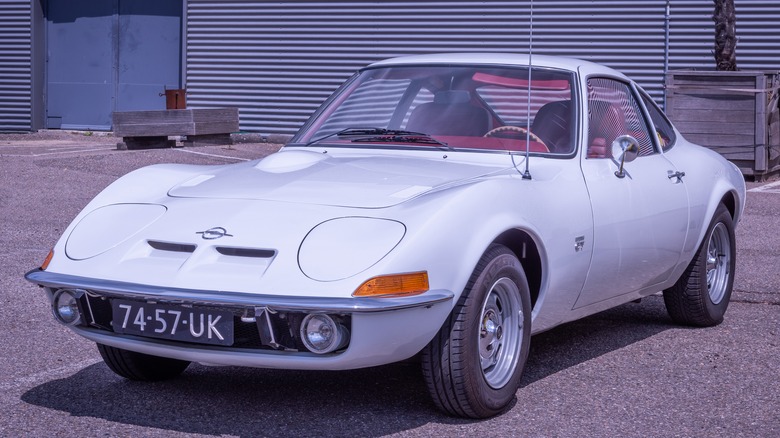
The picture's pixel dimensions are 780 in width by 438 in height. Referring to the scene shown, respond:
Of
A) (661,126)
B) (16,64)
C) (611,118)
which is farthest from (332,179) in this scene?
(16,64)

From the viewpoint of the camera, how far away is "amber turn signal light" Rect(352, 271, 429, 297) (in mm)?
3613

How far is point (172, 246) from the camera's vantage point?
3.96 m

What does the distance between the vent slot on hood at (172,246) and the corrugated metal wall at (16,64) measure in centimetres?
1790

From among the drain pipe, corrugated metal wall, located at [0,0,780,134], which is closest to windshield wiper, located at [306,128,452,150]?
the drain pipe

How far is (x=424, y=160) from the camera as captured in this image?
480cm

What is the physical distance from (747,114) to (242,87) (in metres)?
9.07

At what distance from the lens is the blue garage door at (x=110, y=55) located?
2011 centimetres

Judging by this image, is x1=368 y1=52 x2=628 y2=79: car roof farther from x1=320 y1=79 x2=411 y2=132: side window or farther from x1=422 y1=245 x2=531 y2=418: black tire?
x1=422 y1=245 x2=531 y2=418: black tire

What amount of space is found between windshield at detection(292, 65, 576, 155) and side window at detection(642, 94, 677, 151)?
0.89m

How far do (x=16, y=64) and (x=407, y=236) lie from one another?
61.5 ft

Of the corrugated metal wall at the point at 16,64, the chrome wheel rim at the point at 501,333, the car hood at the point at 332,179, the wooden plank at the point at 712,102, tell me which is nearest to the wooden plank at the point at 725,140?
the wooden plank at the point at 712,102

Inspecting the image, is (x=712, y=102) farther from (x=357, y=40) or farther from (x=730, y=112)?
(x=357, y=40)

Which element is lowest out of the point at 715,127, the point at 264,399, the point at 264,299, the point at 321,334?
the point at 264,399

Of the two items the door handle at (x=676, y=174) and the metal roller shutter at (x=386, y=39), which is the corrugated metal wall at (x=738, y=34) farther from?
the door handle at (x=676, y=174)
